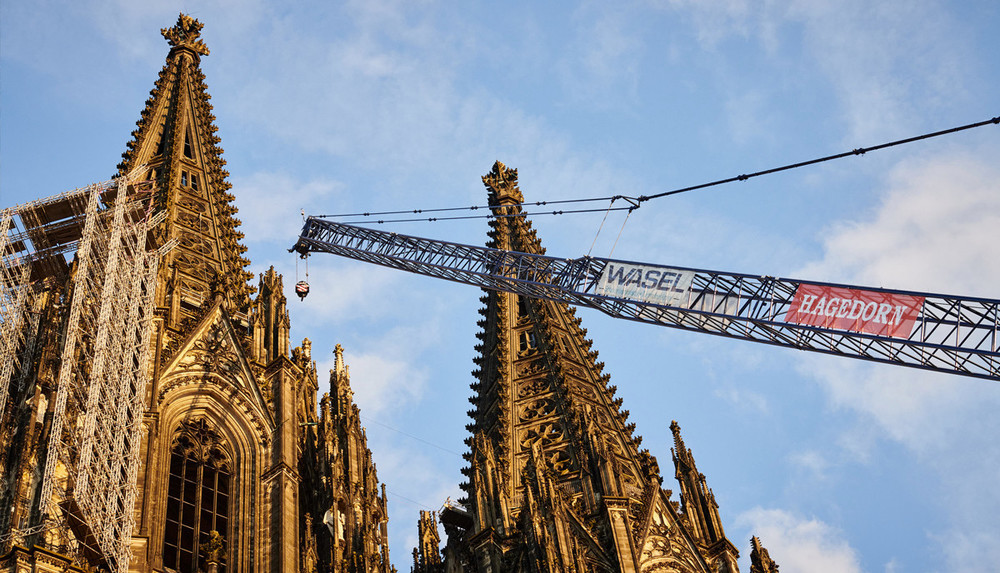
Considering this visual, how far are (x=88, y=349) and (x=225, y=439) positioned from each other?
4.68 m

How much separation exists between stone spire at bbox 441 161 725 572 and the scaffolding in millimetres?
10989

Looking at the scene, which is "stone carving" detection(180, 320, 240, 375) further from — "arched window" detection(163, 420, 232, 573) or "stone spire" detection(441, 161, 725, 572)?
"stone spire" detection(441, 161, 725, 572)

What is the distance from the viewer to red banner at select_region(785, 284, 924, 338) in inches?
1432

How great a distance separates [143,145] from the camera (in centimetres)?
6322

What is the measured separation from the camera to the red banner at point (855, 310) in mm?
36375

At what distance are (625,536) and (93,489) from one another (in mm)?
16175

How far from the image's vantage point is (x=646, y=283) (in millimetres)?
43375

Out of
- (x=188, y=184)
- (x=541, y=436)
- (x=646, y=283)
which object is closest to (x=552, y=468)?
(x=541, y=436)

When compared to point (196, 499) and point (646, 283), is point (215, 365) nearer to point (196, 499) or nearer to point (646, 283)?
point (196, 499)

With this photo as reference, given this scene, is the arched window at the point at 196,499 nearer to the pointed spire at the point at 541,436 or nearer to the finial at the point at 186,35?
the pointed spire at the point at 541,436

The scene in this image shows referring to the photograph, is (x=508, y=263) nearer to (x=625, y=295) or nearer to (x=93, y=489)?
(x=625, y=295)

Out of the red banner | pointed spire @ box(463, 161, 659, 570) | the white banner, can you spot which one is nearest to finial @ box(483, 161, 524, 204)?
pointed spire @ box(463, 161, 659, 570)

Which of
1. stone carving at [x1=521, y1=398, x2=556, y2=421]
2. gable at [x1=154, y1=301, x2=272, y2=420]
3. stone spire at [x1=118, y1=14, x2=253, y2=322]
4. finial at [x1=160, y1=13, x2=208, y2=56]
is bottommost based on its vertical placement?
gable at [x1=154, y1=301, x2=272, y2=420]

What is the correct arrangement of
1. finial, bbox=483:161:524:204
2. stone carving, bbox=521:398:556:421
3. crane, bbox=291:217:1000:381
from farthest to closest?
finial, bbox=483:161:524:204
stone carving, bbox=521:398:556:421
crane, bbox=291:217:1000:381
